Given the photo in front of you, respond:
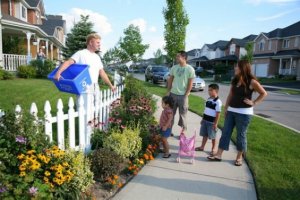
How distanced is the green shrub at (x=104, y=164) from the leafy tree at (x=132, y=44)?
57.1 meters

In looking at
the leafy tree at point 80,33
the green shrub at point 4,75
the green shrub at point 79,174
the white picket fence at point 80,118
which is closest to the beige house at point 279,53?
the leafy tree at point 80,33

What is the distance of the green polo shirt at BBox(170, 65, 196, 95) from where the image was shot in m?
5.44

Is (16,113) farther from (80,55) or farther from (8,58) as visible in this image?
(8,58)

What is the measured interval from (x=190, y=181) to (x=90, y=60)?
8.10 feet

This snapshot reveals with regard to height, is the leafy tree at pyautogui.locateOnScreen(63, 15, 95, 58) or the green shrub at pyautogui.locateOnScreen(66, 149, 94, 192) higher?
the leafy tree at pyautogui.locateOnScreen(63, 15, 95, 58)

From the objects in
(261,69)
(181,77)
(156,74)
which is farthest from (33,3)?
(261,69)

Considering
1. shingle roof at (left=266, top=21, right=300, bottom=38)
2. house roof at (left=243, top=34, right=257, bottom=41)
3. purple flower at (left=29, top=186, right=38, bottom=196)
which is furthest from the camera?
house roof at (left=243, top=34, right=257, bottom=41)

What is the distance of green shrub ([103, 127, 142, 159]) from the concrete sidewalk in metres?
0.35

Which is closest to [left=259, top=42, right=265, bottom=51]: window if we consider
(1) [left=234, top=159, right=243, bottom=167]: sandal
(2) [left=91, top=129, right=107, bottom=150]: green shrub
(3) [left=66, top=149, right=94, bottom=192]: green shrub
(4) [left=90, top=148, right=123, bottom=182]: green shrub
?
(1) [left=234, top=159, right=243, bottom=167]: sandal

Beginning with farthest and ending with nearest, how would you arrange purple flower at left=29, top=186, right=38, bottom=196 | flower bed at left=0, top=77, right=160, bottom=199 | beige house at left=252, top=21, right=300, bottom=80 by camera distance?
1. beige house at left=252, top=21, right=300, bottom=80
2. flower bed at left=0, top=77, right=160, bottom=199
3. purple flower at left=29, top=186, right=38, bottom=196

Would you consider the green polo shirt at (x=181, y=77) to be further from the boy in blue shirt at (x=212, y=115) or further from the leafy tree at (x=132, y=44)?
the leafy tree at (x=132, y=44)

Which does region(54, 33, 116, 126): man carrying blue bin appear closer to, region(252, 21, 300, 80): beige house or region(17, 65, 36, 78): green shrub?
region(17, 65, 36, 78): green shrub

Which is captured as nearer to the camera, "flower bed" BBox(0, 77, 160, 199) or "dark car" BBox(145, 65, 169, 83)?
"flower bed" BBox(0, 77, 160, 199)

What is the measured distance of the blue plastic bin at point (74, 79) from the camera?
3.97 metres
